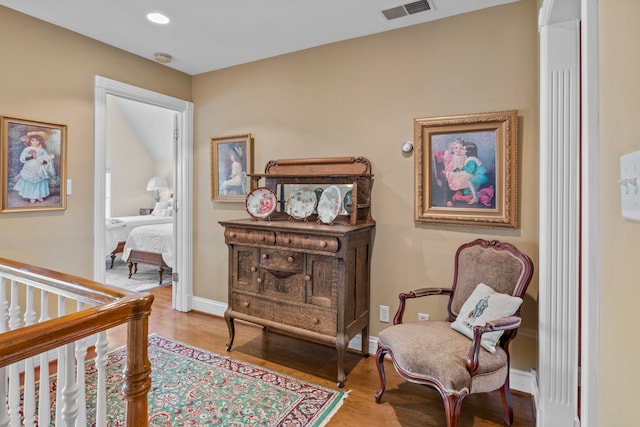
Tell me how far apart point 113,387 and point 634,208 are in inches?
114

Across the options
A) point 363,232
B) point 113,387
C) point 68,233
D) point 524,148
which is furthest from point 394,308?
point 68,233

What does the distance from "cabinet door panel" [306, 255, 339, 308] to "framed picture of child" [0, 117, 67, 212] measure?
6.90ft

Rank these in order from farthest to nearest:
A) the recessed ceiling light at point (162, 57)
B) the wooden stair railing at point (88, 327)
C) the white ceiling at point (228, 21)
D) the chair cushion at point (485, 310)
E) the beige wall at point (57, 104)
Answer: the recessed ceiling light at point (162, 57), the beige wall at point (57, 104), the white ceiling at point (228, 21), the chair cushion at point (485, 310), the wooden stair railing at point (88, 327)

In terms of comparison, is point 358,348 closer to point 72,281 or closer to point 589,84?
point 72,281

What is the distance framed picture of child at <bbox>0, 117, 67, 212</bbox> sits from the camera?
2566mm

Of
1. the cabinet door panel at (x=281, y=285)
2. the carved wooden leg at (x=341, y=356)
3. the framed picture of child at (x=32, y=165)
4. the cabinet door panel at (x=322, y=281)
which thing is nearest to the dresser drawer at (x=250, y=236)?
the cabinet door panel at (x=281, y=285)

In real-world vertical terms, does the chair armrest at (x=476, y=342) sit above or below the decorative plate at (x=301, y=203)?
below

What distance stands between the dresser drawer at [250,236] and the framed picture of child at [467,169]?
115 cm

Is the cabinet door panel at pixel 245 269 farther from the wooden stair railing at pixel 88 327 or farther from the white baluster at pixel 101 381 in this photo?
the white baluster at pixel 101 381

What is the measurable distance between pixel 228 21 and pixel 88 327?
2.47 m

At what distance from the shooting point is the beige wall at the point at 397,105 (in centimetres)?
238

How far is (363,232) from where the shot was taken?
277 centimetres

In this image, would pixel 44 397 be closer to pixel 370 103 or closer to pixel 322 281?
pixel 322 281

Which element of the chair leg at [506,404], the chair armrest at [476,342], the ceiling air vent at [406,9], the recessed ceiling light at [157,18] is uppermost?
the recessed ceiling light at [157,18]
